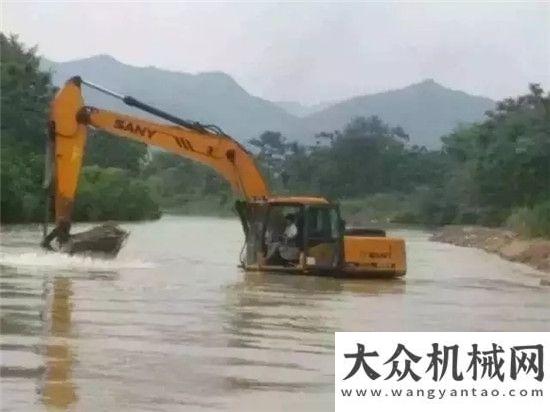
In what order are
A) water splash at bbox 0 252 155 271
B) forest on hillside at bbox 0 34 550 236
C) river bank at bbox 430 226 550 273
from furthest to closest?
water splash at bbox 0 252 155 271, river bank at bbox 430 226 550 273, forest on hillside at bbox 0 34 550 236

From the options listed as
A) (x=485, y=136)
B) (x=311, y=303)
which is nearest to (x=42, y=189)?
(x=311, y=303)

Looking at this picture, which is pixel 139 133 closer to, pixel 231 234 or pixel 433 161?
pixel 231 234

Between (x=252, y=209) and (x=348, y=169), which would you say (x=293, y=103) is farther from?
(x=252, y=209)

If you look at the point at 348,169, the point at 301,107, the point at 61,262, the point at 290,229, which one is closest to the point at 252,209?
the point at 290,229

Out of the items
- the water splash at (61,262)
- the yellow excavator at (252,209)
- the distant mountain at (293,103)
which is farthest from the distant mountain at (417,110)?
the water splash at (61,262)

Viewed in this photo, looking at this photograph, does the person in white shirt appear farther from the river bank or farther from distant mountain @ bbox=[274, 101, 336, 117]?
distant mountain @ bbox=[274, 101, 336, 117]

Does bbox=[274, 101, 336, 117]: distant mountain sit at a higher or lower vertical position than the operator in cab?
higher

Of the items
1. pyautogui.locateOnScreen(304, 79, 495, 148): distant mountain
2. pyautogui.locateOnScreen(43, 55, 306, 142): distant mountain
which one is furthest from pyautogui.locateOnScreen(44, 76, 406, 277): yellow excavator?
pyautogui.locateOnScreen(304, 79, 495, 148): distant mountain

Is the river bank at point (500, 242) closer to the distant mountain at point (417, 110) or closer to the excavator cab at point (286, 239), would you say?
the excavator cab at point (286, 239)
